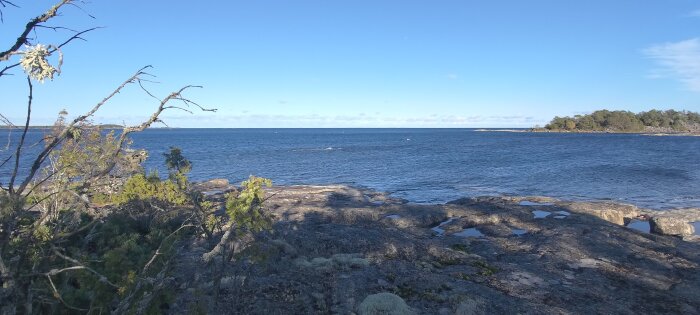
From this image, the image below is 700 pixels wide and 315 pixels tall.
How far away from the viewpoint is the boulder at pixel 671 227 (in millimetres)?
24734

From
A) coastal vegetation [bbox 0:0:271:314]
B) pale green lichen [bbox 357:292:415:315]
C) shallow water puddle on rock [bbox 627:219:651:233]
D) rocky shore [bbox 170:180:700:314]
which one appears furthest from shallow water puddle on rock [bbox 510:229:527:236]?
coastal vegetation [bbox 0:0:271:314]

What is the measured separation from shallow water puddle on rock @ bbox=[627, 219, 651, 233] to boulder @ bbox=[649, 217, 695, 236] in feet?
2.47

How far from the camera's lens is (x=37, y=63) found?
3.30 meters

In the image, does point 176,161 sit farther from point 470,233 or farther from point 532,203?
point 532,203

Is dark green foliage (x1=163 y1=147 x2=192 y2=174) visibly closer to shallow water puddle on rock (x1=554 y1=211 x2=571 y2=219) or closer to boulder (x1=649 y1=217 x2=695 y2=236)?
shallow water puddle on rock (x1=554 y1=211 x2=571 y2=219)

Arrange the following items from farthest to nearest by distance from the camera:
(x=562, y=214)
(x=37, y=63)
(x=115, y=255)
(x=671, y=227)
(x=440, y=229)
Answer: (x=562, y=214) < (x=440, y=229) < (x=671, y=227) < (x=115, y=255) < (x=37, y=63)

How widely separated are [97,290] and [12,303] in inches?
92.8

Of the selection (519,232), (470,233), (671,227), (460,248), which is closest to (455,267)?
(460,248)

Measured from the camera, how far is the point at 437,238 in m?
23.6

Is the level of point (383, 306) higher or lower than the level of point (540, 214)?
higher

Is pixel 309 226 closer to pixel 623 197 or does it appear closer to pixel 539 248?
pixel 539 248

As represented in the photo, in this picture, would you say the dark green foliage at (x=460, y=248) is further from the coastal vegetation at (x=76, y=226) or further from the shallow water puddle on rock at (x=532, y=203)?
→ the shallow water puddle on rock at (x=532, y=203)

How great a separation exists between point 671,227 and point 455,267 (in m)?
15.9

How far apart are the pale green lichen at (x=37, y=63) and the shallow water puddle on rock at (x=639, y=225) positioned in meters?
31.0
